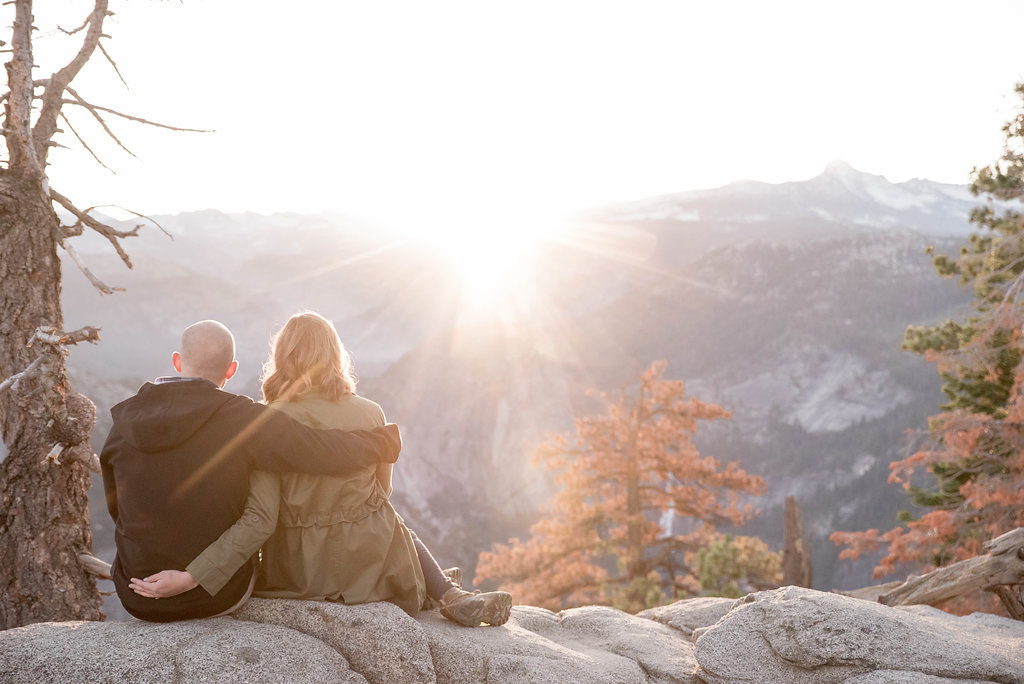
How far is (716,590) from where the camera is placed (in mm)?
13273

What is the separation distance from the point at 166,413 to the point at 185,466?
0.26 metres

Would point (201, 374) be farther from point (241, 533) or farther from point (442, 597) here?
point (442, 597)

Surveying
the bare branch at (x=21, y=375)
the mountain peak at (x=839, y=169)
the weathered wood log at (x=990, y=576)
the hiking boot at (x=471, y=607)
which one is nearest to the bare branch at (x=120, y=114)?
the bare branch at (x=21, y=375)

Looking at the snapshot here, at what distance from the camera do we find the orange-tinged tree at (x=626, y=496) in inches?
559

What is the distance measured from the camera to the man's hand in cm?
289

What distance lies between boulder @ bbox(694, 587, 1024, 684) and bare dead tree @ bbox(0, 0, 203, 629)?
4.18 meters

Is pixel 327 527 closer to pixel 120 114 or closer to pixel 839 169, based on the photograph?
pixel 120 114

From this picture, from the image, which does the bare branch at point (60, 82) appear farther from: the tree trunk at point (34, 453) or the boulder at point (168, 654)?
the boulder at point (168, 654)

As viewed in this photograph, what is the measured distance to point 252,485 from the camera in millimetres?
3127

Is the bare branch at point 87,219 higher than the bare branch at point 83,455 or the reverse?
higher

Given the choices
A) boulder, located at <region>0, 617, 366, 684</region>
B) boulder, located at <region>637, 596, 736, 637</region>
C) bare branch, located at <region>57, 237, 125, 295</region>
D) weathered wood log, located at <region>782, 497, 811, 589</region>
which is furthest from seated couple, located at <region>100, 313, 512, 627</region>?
weathered wood log, located at <region>782, 497, 811, 589</region>

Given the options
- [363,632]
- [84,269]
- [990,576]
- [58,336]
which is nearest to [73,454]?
[58,336]

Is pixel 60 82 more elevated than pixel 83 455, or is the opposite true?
pixel 60 82

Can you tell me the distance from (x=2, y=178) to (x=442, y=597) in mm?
4007
